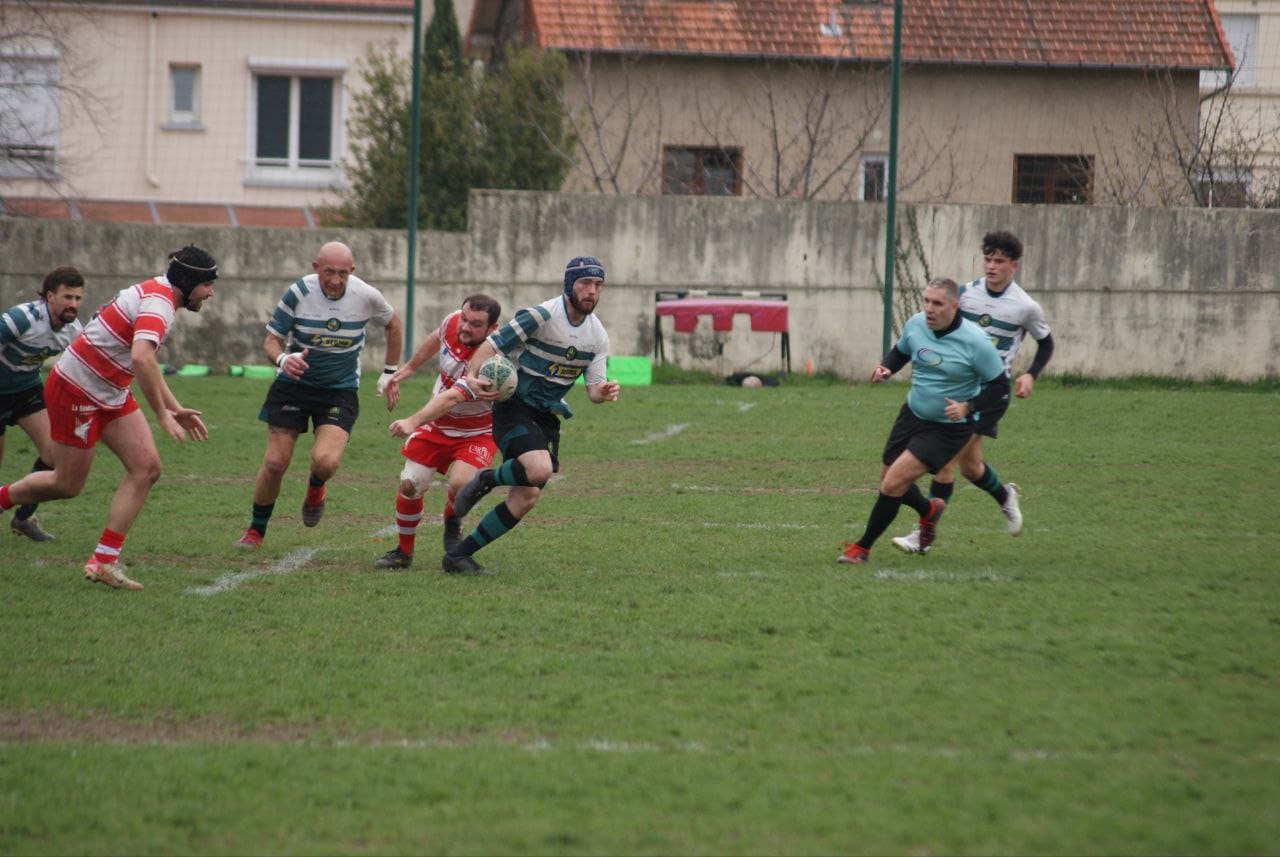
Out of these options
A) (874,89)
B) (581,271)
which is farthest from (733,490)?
(874,89)

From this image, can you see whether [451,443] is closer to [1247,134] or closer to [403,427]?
[403,427]

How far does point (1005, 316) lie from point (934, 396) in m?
1.49

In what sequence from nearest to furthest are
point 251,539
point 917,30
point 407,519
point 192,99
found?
point 407,519 < point 251,539 < point 917,30 < point 192,99

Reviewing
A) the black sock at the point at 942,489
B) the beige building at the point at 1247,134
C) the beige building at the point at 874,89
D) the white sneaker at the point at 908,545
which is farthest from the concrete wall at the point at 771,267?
the white sneaker at the point at 908,545

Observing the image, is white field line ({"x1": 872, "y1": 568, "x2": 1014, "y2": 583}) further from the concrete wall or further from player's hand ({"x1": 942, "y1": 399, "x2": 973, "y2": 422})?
the concrete wall

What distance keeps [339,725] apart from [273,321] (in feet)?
15.1

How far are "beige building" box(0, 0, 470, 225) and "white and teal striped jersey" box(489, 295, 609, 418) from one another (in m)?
22.5

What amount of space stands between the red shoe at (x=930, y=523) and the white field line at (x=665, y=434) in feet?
19.2

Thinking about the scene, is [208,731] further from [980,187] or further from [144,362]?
[980,187]

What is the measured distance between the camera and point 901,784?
4.62 meters

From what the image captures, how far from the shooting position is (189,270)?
26.2 ft

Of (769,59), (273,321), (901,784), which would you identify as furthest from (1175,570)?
(769,59)

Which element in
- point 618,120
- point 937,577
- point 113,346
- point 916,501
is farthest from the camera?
A: point 618,120

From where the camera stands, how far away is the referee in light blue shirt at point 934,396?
859 centimetres
